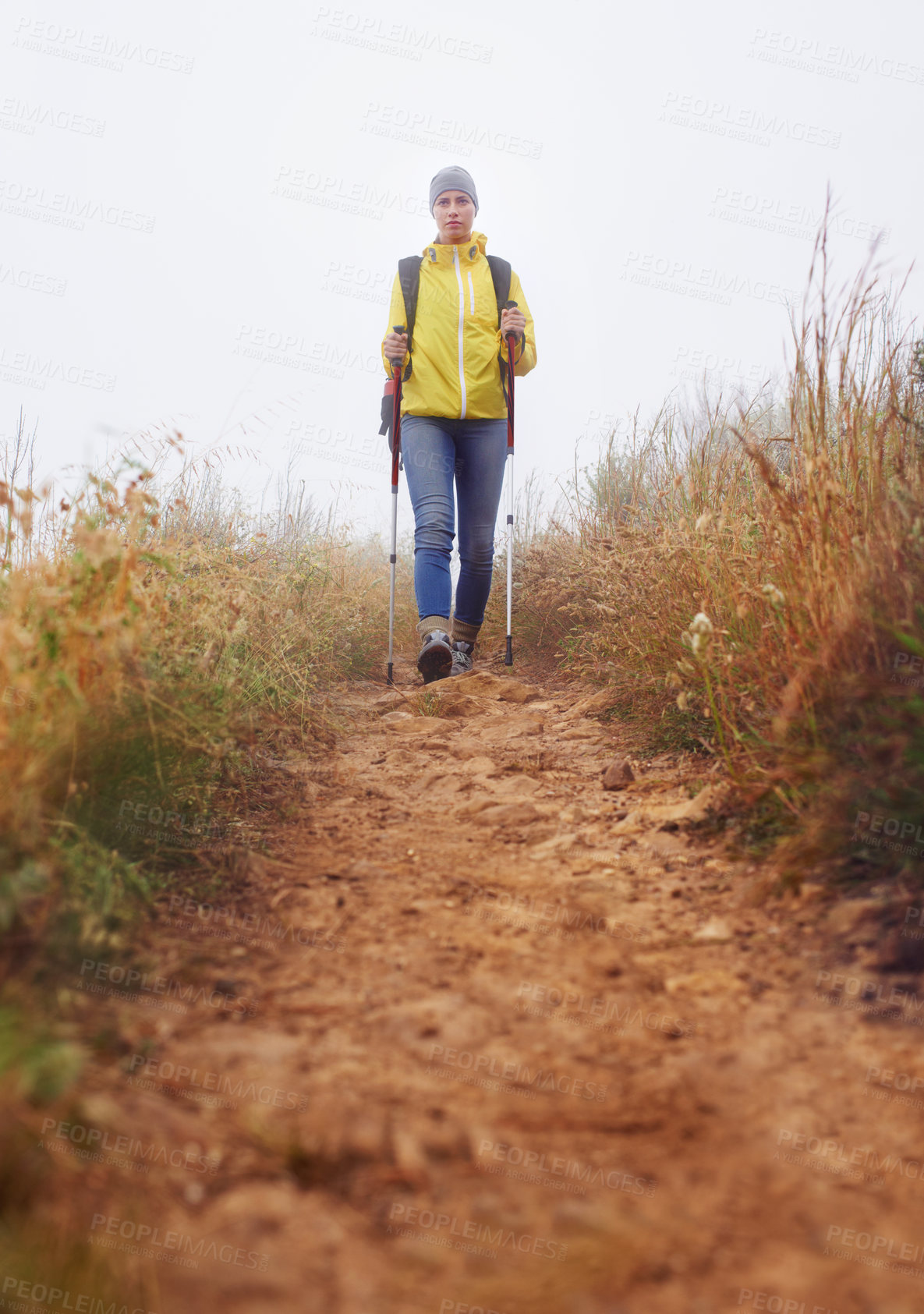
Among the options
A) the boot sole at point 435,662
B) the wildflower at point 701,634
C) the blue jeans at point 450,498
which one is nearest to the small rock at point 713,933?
the wildflower at point 701,634

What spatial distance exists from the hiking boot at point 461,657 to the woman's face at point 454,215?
224cm

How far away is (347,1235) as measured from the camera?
1020mm

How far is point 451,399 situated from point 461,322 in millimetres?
438

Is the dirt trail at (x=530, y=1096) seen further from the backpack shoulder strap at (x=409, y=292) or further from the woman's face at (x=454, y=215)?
the woman's face at (x=454, y=215)

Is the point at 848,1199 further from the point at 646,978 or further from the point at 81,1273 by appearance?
the point at 81,1273

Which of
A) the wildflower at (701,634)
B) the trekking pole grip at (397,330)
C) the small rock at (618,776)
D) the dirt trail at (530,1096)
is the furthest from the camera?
the trekking pole grip at (397,330)

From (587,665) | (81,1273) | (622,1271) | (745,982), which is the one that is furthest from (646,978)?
(587,665)

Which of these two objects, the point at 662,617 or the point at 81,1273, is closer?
the point at 81,1273

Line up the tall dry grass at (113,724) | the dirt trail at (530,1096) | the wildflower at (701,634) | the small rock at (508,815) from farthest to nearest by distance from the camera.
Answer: the small rock at (508,815)
the wildflower at (701,634)
the tall dry grass at (113,724)
the dirt trail at (530,1096)

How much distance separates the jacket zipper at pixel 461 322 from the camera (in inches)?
179

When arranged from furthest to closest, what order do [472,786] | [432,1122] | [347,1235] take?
[472,786] < [432,1122] < [347,1235]

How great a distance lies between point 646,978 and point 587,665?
274 cm

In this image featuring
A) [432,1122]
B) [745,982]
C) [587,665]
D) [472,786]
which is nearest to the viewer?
[432,1122]

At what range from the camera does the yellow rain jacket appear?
14.9 ft
